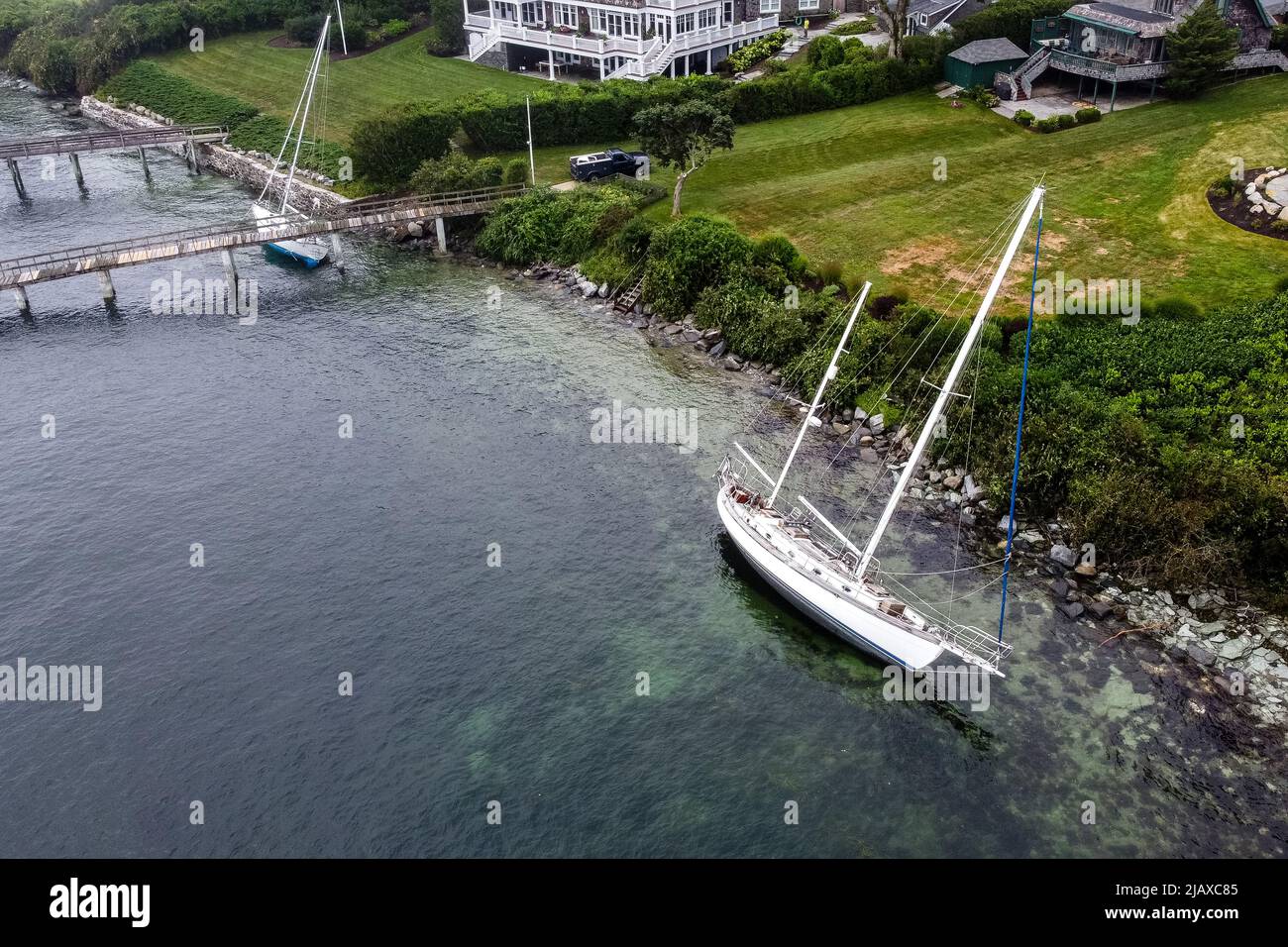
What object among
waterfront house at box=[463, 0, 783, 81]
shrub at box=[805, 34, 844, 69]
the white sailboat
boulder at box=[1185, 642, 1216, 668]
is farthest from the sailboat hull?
waterfront house at box=[463, 0, 783, 81]

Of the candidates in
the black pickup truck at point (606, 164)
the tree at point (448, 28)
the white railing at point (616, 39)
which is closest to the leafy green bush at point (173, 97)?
the tree at point (448, 28)

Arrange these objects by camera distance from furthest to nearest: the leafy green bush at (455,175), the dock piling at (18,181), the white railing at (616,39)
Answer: the white railing at (616,39)
the dock piling at (18,181)
the leafy green bush at (455,175)

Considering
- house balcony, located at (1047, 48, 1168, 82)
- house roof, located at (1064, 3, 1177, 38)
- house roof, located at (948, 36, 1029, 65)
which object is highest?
house roof, located at (1064, 3, 1177, 38)

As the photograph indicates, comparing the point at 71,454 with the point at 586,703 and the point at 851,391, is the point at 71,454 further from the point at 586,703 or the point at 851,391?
Result: the point at 851,391

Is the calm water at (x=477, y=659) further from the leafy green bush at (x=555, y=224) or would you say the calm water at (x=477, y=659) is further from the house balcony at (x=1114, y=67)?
the house balcony at (x=1114, y=67)

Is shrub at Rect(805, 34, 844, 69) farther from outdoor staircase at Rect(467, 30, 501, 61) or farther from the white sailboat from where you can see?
the white sailboat
